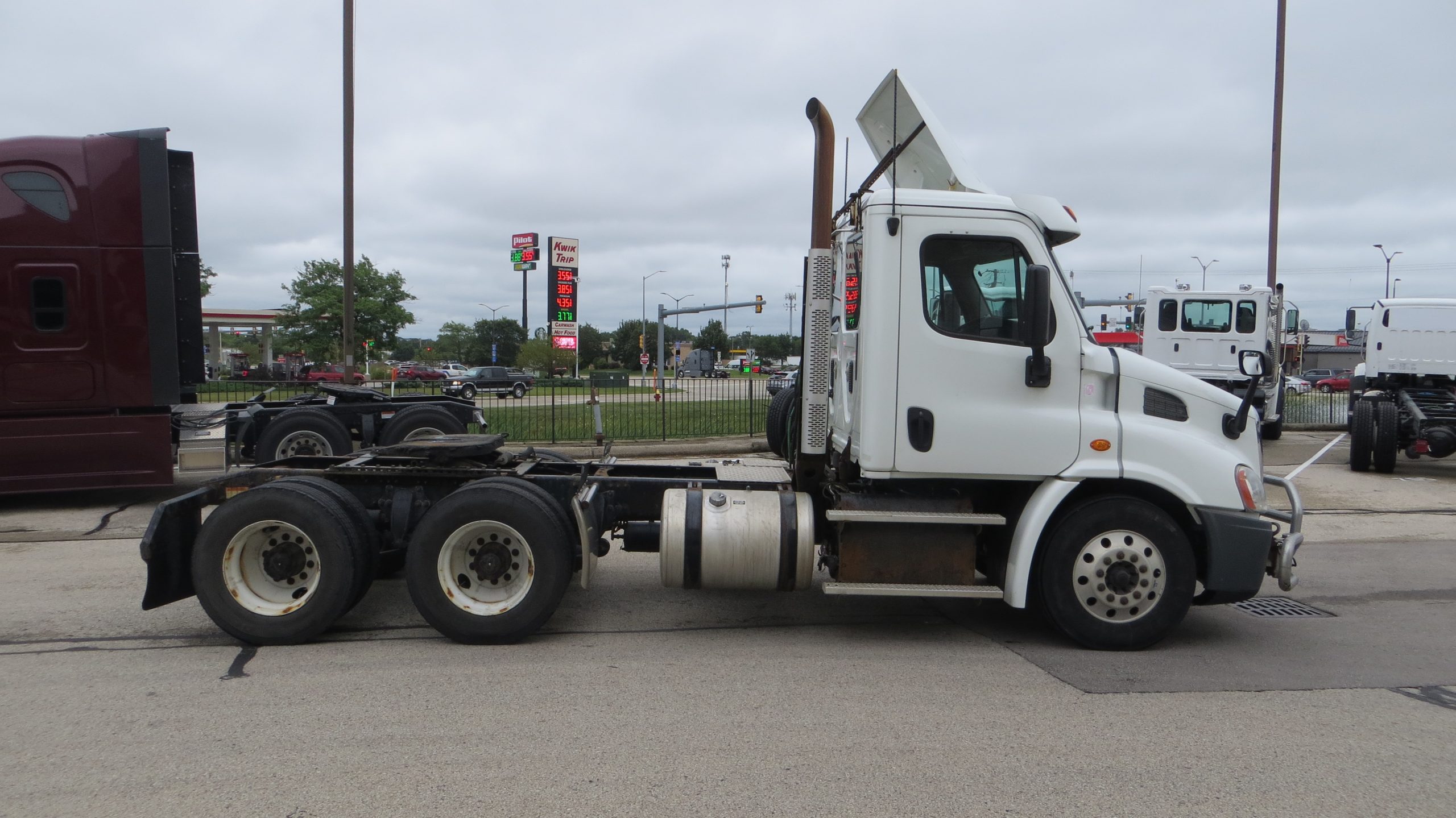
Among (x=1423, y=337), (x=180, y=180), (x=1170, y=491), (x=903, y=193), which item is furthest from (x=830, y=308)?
(x=1423, y=337)

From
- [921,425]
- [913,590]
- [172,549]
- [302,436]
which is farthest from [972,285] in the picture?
[302,436]

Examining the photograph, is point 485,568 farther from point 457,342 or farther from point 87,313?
point 457,342

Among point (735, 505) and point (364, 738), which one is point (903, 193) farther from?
point (364, 738)

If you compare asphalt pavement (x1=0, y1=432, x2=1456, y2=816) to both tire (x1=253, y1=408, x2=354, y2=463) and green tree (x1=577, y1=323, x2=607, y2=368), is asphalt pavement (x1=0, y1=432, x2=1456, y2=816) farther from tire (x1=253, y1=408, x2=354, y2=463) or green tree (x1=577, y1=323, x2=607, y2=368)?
green tree (x1=577, y1=323, x2=607, y2=368)

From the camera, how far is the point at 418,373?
5222 cm

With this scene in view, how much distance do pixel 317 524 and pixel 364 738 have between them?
1.60 meters

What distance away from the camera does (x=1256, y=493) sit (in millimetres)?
5328

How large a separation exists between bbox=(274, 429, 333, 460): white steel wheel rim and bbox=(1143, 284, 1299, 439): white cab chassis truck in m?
14.5

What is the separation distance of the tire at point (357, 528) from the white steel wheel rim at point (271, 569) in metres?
0.23

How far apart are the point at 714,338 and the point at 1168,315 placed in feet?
294

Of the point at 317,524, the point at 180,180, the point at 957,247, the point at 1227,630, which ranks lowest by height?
the point at 1227,630

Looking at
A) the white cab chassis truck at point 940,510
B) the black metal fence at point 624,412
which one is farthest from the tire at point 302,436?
the white cab chassis truck at point 940,510

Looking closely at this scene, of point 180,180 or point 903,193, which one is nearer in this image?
point 903,193

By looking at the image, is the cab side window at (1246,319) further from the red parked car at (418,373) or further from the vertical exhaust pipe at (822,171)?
the red parked car at (418,373)
